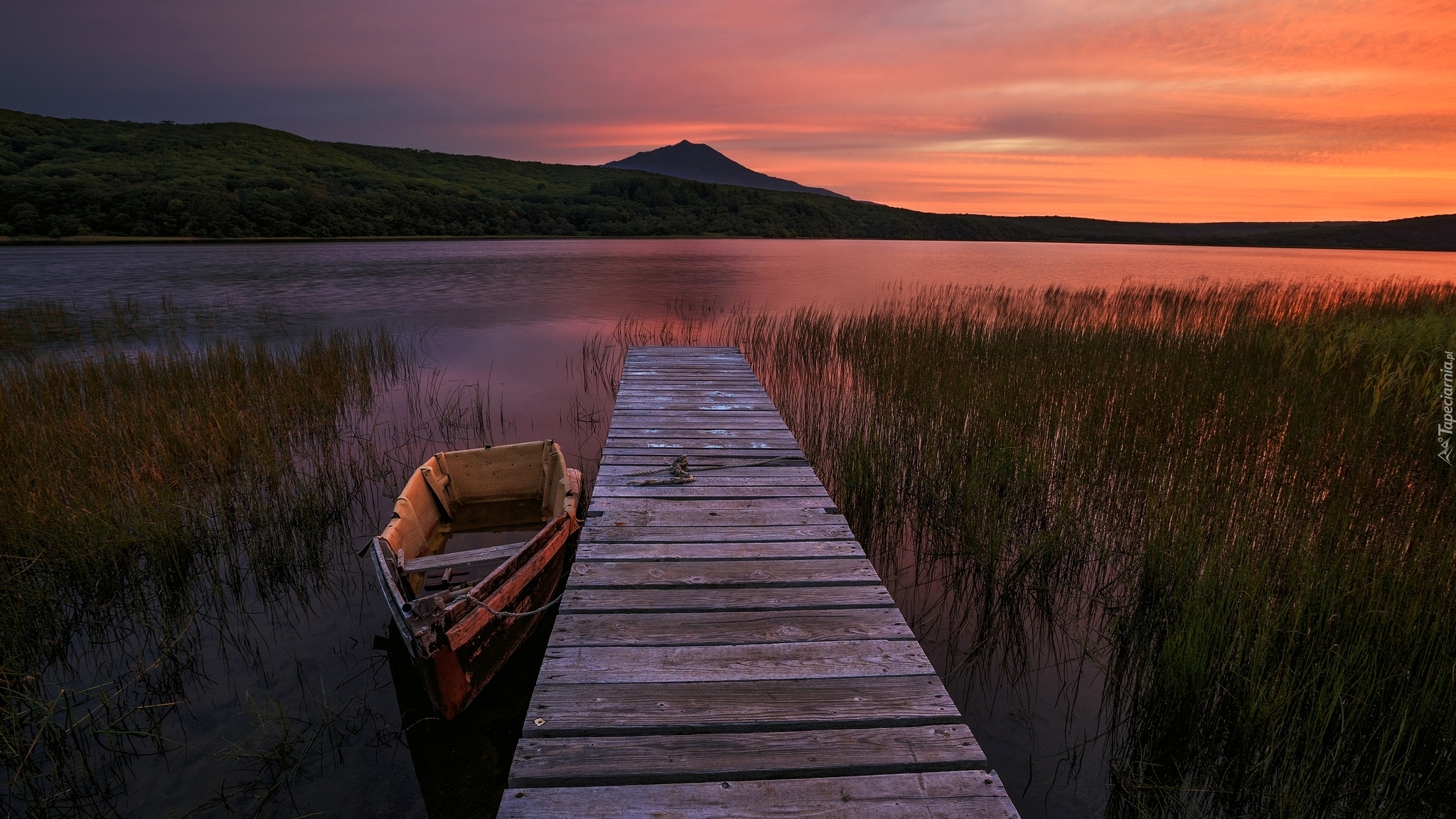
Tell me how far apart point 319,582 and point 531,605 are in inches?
72.3

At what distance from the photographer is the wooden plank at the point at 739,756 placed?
6.16 feet

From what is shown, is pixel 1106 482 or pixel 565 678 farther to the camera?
pixel 1106 482

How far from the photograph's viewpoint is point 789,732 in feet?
6.77

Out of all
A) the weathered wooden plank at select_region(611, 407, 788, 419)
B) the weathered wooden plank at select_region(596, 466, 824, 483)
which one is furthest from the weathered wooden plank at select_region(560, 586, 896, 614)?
the weathered wooden plank at select_region(611, 407, 788, 419)

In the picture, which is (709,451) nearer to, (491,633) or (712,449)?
(712,449)

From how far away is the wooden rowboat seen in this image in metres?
2.84

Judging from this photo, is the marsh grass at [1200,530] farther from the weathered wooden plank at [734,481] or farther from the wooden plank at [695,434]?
the weathered wooden plank at [734,481]

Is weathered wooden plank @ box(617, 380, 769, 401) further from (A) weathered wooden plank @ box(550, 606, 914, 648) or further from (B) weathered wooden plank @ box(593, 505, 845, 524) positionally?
(A) weathered wooden plank @ box(550, 606, 914, 648)

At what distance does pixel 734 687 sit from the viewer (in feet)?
7.49

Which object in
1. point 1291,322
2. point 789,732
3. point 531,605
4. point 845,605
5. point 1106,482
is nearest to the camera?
point 789,732

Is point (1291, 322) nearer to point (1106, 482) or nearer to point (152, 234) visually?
point (1106, 482)

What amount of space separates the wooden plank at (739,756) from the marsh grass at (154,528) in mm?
1796

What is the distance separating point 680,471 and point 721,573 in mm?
1387

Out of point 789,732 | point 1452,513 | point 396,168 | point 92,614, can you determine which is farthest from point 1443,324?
point 396,168
